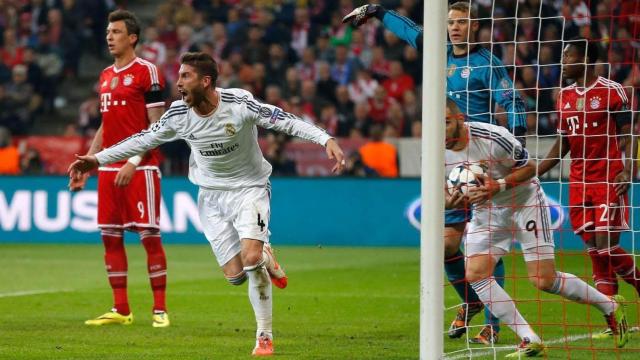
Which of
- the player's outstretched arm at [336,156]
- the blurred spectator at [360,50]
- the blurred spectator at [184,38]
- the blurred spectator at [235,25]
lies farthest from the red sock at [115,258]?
the blurred spectator at [184,38]

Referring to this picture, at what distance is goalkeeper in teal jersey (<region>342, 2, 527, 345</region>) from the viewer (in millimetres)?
9078

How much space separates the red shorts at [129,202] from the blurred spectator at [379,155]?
8.11 metres

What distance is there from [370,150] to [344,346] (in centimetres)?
1001

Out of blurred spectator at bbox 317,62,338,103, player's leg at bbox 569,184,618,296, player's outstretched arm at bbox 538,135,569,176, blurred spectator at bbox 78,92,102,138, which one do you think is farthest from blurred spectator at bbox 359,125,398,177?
player's outstretched arm at bbox 538,135,569,176

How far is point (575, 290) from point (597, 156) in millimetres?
1859

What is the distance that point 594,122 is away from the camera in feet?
31.8

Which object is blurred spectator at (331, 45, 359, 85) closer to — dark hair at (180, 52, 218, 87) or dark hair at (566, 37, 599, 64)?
dark hair at (566, 37, 599, 64)

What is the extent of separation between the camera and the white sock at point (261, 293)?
8062mm

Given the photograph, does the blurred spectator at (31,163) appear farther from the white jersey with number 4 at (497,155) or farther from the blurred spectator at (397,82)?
the white jersey with number 4 at (497,155)

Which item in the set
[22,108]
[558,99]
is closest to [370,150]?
[22,108]

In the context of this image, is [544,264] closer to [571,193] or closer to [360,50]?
[571,193]

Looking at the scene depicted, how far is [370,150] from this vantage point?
59.9ft

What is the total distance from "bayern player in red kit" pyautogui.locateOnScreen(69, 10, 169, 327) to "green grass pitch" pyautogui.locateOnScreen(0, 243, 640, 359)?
541 mm

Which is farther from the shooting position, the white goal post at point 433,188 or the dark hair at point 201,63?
the dark hair at point 201,63
